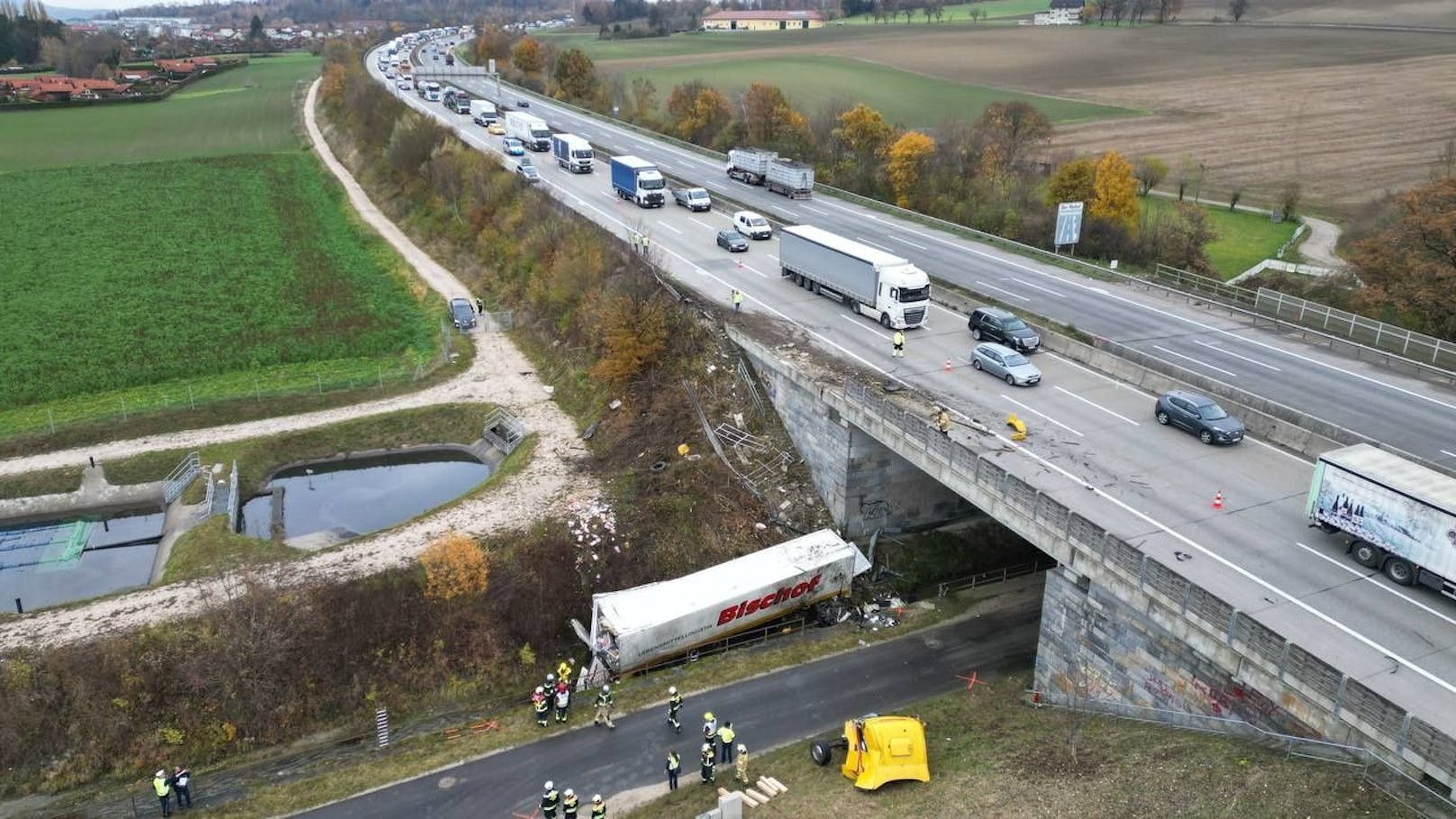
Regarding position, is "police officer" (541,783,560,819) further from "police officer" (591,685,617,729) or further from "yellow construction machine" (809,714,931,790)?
"yellow construction machine" (809,714,931,790)

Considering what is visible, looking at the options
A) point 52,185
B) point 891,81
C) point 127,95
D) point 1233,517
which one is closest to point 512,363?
point 1233,517

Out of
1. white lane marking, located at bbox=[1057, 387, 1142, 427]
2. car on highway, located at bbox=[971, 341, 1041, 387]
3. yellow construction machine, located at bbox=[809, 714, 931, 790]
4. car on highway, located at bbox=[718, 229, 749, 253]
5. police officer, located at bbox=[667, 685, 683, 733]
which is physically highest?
car on highway, located at bbox=[718, 229, 749, 253]

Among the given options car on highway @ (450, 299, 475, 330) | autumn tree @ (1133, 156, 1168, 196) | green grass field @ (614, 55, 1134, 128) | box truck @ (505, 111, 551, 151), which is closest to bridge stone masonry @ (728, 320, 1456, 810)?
car on highway @ (450, 299, 475, 330)

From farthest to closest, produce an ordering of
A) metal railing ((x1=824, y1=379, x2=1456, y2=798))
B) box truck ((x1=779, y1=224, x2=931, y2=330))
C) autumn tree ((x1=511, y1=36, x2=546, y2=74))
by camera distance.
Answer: autumn tree ((x1=511, y1=36, x2=546, y2=74)) → box truck ((x1=779, y1=224, x2=931, y2=330)) → metal railing ((x1=824, y1=379, x2=1456, y2=798))

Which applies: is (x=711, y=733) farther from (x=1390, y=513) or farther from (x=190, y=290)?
(x=190, y=290)

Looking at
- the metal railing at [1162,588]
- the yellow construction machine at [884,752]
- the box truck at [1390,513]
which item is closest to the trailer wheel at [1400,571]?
the box truck at [1390,513]

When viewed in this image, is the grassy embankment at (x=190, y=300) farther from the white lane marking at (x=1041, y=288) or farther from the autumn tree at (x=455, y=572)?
the white lane marking at (x=1041, y=288)
